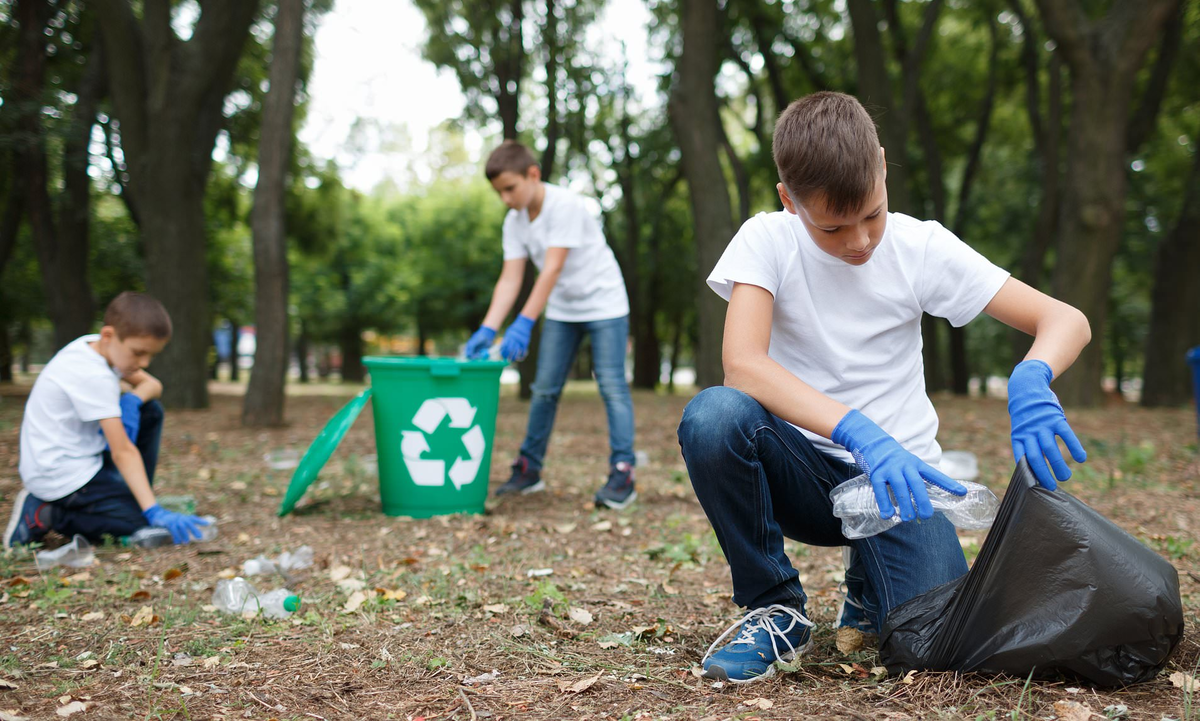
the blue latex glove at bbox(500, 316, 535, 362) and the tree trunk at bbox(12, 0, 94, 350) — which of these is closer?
the blue latex glove at bbox(500, 316, 535, 362)

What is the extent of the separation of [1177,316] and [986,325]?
12.1 metres

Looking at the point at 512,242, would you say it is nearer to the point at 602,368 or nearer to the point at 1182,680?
the point at 602,368

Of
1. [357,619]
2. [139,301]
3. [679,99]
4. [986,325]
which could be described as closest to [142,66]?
[679,99]

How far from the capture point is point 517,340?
4125mm

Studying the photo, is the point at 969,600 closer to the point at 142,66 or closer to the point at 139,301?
the point at 139,301

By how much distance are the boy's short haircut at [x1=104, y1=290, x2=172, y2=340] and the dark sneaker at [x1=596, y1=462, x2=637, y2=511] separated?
2.04 m

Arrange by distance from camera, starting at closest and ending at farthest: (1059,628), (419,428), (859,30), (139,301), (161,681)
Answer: (1059,628)
(161,681)
(139,301)
(419,428)
(859,30)

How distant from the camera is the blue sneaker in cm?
203

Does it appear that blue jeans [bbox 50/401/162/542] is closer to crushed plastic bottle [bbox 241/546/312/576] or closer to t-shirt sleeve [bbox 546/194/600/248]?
crushed plastic bottle [bbox 241/546/312/576]

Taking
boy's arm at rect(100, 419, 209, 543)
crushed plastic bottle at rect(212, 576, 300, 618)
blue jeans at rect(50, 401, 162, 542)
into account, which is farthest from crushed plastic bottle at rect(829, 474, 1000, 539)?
blue jeans at rect(50, 401, 162, 542)

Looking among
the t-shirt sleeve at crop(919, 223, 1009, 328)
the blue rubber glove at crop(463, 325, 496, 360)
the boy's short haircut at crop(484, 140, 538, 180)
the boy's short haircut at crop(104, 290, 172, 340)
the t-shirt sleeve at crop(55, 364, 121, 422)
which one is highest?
the boy's short haircut at crop(484, 140, 538, 180)

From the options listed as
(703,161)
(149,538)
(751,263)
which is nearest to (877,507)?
(751,263)

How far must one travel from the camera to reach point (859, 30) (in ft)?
30.3

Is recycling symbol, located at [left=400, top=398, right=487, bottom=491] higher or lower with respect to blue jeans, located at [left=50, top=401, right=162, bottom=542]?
higher
